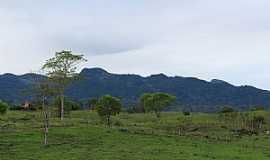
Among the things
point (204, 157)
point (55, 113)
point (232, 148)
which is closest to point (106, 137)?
point (232, 148)

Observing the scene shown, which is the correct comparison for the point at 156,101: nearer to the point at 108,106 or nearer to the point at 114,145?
the point at 108,106

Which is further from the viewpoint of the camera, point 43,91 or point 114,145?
point 43,91

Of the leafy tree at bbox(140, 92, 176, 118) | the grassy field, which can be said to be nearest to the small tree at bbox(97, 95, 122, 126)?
the grassy field

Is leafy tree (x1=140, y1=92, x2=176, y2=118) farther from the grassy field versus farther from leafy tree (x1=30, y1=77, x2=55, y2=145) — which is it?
leafy tree (x1=30, y1=77, x2=55, y2=145)

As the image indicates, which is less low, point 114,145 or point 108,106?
point 108,106

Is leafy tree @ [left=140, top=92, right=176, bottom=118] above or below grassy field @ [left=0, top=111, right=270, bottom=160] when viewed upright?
above

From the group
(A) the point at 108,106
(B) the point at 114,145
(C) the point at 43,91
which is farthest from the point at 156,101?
(B) the point at 114,145

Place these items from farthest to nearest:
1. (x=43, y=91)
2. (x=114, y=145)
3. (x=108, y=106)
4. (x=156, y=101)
→ (x=156, y=101), (x=108, y=106), (x=43, y=91), (x=114, y=145)

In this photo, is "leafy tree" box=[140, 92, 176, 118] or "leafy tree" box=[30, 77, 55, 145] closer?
"leafy tree" box=[30, 77, 55, 145]

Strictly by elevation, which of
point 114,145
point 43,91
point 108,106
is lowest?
point 114,145

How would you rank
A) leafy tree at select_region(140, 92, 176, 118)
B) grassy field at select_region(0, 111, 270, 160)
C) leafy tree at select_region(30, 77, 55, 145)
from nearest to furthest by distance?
grassy field at select_region(0, 111, 270, 160), leafy tree at select_region(30, 77, 55, 145), leafy tree at select_region(140, 92, 176, 118)

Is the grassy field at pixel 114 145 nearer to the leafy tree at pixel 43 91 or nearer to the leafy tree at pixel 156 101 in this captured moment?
the leafy tree at pixel 43 91

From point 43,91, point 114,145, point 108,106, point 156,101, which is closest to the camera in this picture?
point 114,145

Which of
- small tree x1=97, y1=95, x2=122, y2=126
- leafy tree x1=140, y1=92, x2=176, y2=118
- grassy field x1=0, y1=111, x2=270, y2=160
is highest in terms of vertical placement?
leafy tree x1=140, y1=92, x2=176, y2=118
